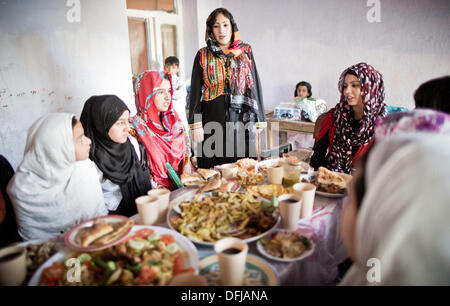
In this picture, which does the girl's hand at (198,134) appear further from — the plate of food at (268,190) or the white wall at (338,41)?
the white wall at (338,41)

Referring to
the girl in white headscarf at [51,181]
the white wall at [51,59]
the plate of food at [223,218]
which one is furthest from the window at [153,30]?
the plate of food at [223,218]

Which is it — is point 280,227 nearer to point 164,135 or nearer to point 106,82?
point 164,135

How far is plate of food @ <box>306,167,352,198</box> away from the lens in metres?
1.62

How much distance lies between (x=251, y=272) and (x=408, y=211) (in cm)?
54

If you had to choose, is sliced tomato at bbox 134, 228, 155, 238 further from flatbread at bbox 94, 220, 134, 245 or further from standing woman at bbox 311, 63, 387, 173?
standing woman at bbox 311, 63, 387, 173

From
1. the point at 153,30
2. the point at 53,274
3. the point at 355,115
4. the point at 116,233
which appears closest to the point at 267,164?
the point at 355,115

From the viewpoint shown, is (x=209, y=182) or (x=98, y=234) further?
(x=209, y=182)

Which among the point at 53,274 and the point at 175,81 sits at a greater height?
the point at 175,81

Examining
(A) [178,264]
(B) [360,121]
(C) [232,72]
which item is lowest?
(A) [178,264]

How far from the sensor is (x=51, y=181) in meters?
1.49

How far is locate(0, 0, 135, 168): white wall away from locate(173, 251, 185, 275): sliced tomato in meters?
2.22

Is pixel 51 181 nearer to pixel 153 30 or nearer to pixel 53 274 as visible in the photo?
pixel 53 274

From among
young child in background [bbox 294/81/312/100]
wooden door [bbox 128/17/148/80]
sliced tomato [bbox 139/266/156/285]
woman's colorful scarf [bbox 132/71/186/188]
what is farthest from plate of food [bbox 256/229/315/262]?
wooden door [bbox 128/17/148/80]

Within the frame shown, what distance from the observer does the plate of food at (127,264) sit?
95cm
